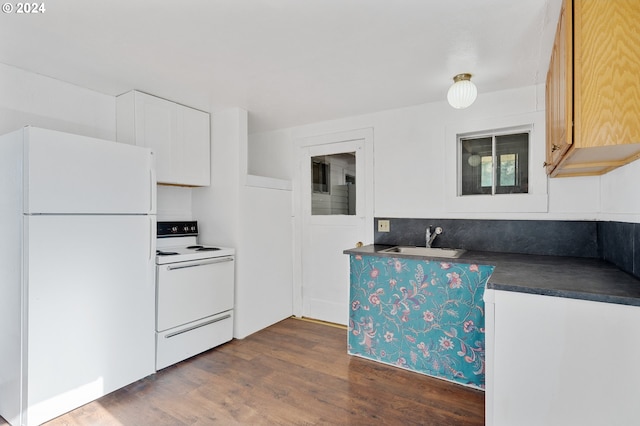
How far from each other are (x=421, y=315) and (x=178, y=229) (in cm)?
231

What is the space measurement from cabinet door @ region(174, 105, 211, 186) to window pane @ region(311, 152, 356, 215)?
3.71ft

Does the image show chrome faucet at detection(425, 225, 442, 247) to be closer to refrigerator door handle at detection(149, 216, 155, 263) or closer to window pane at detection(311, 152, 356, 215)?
window pane at detection(311, 152, 356, 215)

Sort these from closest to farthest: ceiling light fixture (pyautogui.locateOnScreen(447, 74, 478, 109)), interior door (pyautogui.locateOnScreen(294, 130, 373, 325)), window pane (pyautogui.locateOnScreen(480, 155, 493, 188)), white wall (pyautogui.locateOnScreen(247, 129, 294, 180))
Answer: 1. ceiling light fixture (pyautogui.locateOnScreen(447, 74, 478, 109))
2. window pane (pyautogui.locateOnScreen(480, 155, 493, 188))
3. interior door (pyautogui.locateOnScreen(294, 130, 373, 325))
4. white wall (pyautogui.locateOnScreen(247, 129, 294, 180))

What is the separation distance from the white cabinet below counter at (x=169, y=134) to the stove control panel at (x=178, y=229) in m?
0.41

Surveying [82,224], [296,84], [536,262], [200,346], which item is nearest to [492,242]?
[536,262]

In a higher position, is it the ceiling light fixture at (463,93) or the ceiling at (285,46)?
the ceiling at (285,46)

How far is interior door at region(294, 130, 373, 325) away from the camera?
3.33m

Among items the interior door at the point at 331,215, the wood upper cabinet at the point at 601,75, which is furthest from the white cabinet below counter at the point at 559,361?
the interior door at the point at 331,215

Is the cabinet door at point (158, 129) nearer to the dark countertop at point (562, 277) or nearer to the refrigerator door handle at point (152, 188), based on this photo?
the refrigerator door handle at point (152, 188)

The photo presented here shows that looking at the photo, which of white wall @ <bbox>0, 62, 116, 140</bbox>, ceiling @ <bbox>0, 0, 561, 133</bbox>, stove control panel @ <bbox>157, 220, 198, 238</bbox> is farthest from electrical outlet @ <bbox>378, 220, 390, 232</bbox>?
white wall @ <bbox>0, 62, 116, 140</bbox>

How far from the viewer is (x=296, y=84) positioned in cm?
253

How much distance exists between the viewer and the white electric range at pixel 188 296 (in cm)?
250

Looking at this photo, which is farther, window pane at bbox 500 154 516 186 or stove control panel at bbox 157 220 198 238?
stove control panel at bbox 157 220 198 238

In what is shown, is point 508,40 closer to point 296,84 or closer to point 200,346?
point 296,84
